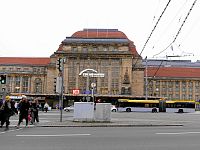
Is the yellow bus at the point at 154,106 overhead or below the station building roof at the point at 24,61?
below

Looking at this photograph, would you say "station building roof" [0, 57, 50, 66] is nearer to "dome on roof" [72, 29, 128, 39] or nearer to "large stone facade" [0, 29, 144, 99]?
"large stone facade" [0, 29, 144, 99]

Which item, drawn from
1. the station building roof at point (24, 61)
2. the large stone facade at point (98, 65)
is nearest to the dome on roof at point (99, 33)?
the large stone facade at point (98, 65)

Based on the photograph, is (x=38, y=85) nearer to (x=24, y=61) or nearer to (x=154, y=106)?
(x=24, y=61)

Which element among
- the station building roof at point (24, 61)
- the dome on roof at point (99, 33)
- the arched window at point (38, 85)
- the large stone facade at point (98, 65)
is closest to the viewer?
the large stone facade at point (98, 65)

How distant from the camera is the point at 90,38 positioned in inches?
4803

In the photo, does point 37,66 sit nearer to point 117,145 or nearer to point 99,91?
point 99,91

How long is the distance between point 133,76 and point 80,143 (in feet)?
371

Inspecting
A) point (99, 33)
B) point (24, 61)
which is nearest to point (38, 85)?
point (24, 61)

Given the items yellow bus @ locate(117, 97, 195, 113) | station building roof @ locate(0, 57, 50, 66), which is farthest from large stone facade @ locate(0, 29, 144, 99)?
yellow bus @ locate(117, 97, 195, 113)

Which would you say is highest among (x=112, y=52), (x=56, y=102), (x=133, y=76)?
(x=112, y=52)

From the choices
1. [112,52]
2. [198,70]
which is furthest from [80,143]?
[198,70]

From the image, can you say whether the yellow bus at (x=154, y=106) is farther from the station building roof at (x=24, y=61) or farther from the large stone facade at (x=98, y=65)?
the station building roof at (x=24, y=61)

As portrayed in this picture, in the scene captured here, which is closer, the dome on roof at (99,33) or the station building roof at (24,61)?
the dome on roof at (99,33)

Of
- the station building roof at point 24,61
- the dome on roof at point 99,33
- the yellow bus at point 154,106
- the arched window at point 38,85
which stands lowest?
the yellow bus at point 154,106
